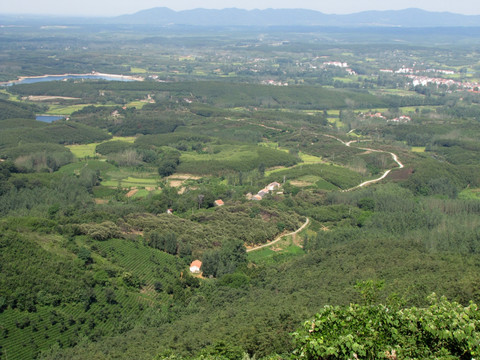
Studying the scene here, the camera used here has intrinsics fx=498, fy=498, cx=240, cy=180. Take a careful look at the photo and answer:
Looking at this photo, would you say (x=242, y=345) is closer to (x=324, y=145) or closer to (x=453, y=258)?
(x=453, y=258)

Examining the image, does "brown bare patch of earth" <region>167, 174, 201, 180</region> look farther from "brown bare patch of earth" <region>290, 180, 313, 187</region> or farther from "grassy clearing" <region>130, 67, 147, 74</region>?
"grassy clearing" <region>130, 67, 147, 74</region>

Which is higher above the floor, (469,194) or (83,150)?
(83,150)

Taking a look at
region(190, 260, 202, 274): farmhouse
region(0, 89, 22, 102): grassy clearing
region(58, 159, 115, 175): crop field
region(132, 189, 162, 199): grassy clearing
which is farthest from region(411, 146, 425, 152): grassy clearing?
region(0, 89, 22, 102): grassy clearing

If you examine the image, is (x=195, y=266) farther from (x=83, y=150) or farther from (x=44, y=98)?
(x=44, y=98)

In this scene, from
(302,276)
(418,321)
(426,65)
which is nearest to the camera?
(418,321)

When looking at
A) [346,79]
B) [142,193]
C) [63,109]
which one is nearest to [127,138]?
[63,109]

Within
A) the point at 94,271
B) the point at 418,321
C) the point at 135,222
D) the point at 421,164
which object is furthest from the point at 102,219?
the point at 421,164

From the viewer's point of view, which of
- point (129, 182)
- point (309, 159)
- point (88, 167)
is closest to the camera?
point (129, 182)

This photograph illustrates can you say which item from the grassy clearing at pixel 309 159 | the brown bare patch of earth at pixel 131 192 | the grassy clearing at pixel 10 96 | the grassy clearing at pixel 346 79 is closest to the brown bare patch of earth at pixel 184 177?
the brown bare patch of earth at pixel 131 192
